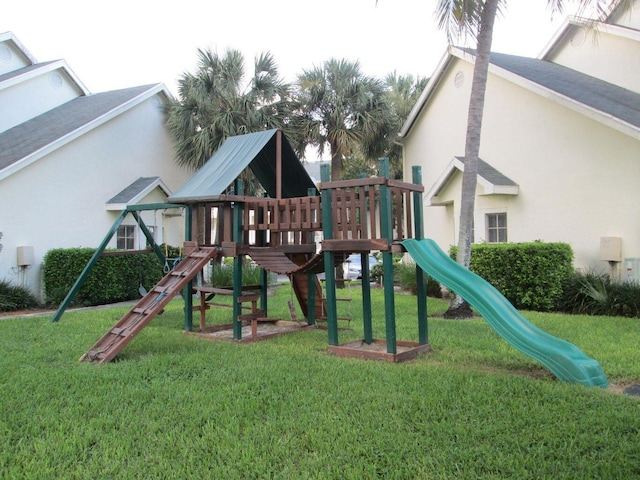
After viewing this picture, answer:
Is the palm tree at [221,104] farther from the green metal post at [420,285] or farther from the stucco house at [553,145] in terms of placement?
the green metal post at [420,285]

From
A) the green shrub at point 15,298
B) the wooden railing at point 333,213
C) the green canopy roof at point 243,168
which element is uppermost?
the green canopy roof at point 243,168

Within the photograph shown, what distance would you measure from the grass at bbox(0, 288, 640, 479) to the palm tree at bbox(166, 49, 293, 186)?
1015 centimetres

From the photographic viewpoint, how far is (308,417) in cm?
437

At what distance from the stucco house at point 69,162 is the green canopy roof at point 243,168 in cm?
562

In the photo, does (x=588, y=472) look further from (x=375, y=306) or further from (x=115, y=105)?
(x=115, y=105)

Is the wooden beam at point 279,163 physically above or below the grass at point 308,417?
above

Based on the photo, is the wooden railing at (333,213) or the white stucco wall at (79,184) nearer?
the wooden railing at (333,213)

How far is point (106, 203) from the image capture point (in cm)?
1513

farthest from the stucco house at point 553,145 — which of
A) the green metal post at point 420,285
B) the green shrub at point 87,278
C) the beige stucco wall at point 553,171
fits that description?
the green shrub at point 87,278

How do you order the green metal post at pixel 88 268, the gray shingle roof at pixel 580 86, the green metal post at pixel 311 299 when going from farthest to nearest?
1. the gray shingle roof at pixel 580 86
2. the green metal post at pixel 88 268
3. the green metal post at pixel 311 299

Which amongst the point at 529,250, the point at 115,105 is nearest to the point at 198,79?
the point at 115,105

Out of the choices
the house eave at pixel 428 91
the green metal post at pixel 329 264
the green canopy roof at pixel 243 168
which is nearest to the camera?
the green metal post at pixel 329 264

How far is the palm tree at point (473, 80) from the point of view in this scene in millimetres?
10203

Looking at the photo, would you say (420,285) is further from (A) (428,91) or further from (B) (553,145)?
(A) (428,91)
